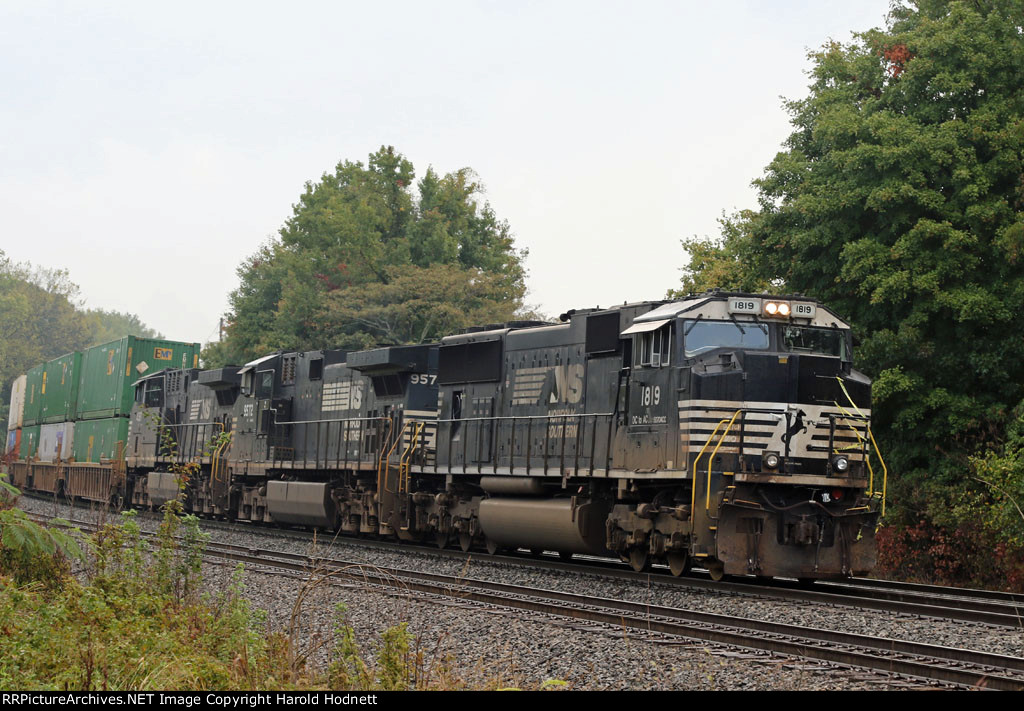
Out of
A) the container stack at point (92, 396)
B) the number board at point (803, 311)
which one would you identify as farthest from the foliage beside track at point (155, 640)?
the container stack at point (92, 396)

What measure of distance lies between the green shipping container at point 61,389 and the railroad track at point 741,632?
87.2ft

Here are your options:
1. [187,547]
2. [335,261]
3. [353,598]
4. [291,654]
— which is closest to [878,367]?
[353,598]

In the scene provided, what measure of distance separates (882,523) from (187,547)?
1415cm

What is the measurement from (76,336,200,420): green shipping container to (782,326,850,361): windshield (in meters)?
24.5

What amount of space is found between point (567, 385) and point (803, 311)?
399 cm

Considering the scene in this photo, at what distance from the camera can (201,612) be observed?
1053 cm

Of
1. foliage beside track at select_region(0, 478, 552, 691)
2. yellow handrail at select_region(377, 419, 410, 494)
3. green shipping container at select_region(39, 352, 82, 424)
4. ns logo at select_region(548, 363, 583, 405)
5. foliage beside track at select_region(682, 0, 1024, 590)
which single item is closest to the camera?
foliage beside track at select_region(0, 478, 552, 691)

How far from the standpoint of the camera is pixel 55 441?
39.2 meters

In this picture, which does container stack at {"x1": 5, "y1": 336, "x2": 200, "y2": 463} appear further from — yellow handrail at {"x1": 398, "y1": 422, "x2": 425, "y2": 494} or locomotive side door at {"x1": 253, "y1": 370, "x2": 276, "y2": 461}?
yellow handrail at {"x1": 398, "y1": 422, "x2": 425, "y2": 494}

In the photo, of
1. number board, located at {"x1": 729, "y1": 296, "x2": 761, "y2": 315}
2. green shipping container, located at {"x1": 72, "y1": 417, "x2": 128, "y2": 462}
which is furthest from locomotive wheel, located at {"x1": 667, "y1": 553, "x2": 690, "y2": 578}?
green shipping container, located at {"x1": 72, "y1": 417, "x2": 128, "y2": 462}

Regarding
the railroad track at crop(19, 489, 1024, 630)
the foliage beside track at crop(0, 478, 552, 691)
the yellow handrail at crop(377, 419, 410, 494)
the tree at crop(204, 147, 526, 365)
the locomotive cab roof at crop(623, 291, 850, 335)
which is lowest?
the foliage beside track at crop(0, 478, 552, 691)

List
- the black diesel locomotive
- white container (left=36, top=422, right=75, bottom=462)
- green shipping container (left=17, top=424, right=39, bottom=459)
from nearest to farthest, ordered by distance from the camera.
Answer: the black diesel locomotive
white container (left=36, top=422, right=75, bottom=462)
green shipping container (left=17, top=424, right=39, bottom=459)

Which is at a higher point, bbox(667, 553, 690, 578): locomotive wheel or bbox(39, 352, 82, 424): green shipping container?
bbox(39, 352, 82, 424): green shipping container

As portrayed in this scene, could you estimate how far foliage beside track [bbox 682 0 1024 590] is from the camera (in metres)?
19.7
